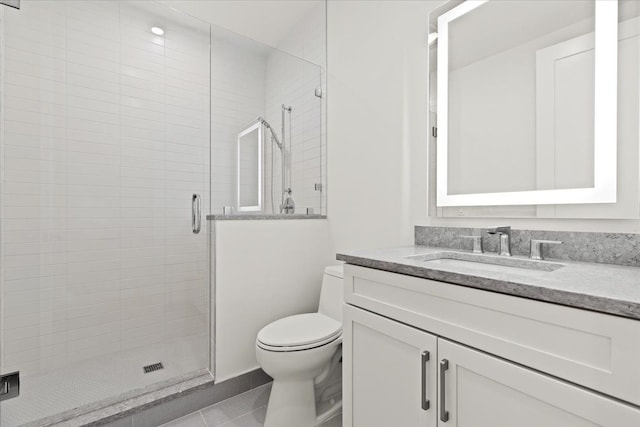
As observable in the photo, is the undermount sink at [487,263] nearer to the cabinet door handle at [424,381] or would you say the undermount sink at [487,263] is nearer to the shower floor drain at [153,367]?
the cabinet door handle at [424,381]

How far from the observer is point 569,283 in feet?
2.22

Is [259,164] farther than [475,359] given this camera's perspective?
Yes

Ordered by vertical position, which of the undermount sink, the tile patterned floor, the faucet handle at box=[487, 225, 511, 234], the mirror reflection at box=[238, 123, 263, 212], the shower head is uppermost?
the shower head

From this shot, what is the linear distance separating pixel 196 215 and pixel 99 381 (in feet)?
3.22

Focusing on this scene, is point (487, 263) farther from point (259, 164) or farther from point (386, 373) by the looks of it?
point (259, 164)

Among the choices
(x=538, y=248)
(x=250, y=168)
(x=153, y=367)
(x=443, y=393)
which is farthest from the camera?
(x=250, y=168)

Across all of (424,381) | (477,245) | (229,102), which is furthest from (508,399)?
(229,102)

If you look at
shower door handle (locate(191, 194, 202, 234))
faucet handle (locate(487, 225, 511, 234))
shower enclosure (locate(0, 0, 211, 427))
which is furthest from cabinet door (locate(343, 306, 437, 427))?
shower door handle (locate(191, 194, 202, 234))

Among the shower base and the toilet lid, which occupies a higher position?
the toilet lid

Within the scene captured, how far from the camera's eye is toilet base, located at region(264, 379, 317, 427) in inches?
55.2

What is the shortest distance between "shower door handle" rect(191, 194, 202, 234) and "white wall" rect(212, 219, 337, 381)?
31 cm

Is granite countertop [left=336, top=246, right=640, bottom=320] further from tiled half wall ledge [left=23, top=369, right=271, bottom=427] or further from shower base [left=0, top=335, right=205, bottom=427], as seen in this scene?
shower base [left=0, top=335, right=205, bottom=427]

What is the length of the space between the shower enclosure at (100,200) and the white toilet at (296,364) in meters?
0.51

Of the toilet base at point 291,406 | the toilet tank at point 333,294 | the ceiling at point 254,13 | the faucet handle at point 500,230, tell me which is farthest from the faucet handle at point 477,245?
the ceiling at point 254,13
